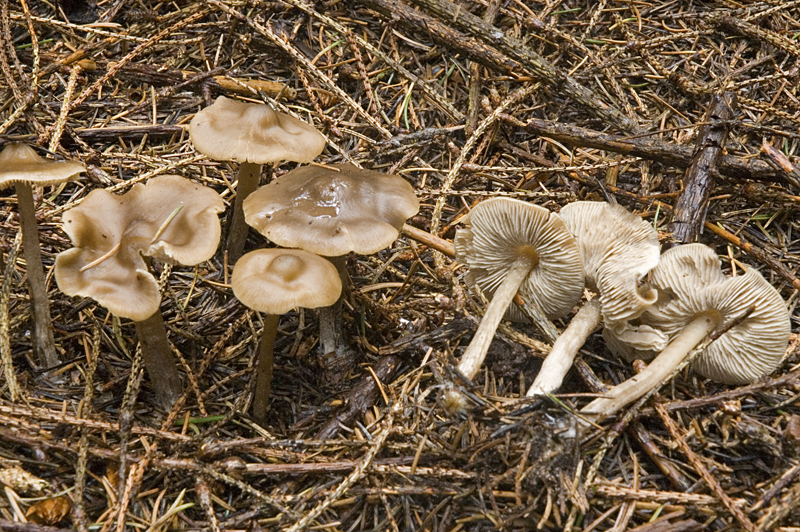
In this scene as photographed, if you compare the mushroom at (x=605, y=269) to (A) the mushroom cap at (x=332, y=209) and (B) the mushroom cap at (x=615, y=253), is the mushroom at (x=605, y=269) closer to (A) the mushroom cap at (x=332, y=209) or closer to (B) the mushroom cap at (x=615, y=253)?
(B) the mushroom cap at (x=615, y=253)

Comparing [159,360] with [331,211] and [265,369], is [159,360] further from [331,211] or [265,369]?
[331,211]

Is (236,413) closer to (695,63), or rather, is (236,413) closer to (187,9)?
(187,9)

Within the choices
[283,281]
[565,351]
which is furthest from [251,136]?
[565,351]

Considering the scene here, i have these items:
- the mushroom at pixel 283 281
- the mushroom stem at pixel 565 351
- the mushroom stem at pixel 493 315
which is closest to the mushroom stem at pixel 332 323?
the mushroom at pixel 283 281

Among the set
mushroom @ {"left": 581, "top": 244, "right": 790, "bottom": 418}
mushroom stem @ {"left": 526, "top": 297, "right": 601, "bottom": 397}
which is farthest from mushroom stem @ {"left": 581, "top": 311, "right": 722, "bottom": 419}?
mushroom stem @ {"left": 526, "top": 297, "right": 601, "bottom": 397}

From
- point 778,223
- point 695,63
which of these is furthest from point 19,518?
point 695,63

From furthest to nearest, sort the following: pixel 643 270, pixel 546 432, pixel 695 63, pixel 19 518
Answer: pixel 695 63 → pixel 643 270 → pixel 546 432 → pixel 19 518
